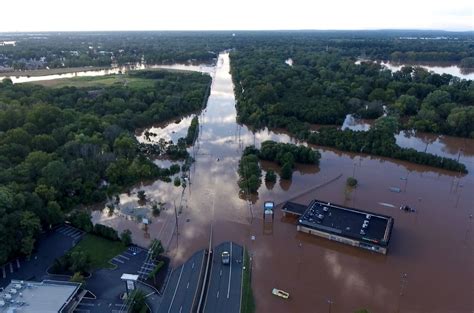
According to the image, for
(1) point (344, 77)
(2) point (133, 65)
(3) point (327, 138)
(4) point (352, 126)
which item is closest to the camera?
(3) point (327, 138)

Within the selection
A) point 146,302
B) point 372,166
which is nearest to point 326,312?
point 146,302

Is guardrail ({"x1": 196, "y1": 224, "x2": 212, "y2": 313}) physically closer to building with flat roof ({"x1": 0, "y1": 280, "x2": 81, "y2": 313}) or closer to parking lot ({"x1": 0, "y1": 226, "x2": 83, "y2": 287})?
building with flat roof ({"x1": 0, "y1": 280, "x2": 81, "y2": 313})

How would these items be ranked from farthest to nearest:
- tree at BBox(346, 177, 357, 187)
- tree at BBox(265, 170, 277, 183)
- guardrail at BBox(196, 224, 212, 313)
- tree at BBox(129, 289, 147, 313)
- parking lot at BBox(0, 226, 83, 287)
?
tree at BBox(265, 170, 277, 183) → tree at BBox(346, 177, 357, 187) → parking lot at BBox(0, 226, 83, 287) → guardrail at BBox(196, 224, 212, 313) → tree at BBox(129, 289, 147, 313)

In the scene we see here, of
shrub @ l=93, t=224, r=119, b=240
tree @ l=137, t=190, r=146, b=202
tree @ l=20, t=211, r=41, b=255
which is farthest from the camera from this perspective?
tree @ l=137, t=190, r=146, b=202

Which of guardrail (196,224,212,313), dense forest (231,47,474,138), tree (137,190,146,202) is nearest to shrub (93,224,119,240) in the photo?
tree (137,190,146,202)

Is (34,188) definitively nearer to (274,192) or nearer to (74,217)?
(74,217)

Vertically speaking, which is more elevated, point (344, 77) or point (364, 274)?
point (344, 77)

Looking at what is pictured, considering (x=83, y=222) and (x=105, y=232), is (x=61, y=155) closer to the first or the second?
(x=83, y=222)

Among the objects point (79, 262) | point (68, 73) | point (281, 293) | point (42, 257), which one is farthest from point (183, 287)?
point (68, 73)
